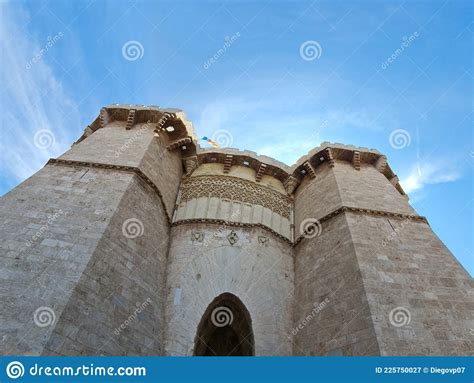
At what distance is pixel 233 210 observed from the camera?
1089 centimetres

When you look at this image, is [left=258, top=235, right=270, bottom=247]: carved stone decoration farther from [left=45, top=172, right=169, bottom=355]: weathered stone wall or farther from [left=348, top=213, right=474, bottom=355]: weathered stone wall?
[left=45, top=172, right=169, bottom=355]: weathered stone wall

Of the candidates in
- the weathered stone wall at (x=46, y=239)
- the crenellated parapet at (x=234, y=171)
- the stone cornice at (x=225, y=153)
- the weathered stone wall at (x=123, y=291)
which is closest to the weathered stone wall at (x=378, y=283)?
the crenellated parapet at (x=234, y=171)

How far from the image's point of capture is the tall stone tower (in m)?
6.24

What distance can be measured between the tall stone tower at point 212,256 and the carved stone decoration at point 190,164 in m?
0.05

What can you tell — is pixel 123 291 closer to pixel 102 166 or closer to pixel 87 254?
pixel 87 254

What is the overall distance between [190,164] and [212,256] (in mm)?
3912

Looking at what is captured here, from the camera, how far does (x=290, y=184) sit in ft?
41.0

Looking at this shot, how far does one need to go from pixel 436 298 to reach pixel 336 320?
82.2 inches

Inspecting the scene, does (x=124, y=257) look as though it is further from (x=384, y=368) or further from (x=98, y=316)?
(x=384, y=368)

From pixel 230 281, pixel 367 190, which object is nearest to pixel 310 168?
pixel 367 190

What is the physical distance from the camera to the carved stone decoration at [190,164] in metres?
12.1

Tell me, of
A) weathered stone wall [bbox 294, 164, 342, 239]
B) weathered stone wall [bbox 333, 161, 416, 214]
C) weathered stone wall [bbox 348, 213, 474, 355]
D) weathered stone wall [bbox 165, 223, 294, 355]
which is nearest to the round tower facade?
weathered stone wall [bbox 165, 223, 294, 355]

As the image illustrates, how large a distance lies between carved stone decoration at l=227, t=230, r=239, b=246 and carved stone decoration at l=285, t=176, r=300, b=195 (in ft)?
10.9

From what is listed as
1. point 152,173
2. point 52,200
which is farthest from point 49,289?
point 152,173
